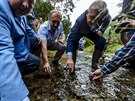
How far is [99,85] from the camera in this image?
4.07m

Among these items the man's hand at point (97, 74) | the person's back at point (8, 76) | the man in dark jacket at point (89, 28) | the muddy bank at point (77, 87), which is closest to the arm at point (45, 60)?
the muddy bank at point (77, 87)

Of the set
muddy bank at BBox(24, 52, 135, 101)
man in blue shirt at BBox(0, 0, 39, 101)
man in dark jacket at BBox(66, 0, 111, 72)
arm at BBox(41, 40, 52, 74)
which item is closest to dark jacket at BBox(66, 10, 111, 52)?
man in dark jacket at BBox(66, 0, 111, 72)

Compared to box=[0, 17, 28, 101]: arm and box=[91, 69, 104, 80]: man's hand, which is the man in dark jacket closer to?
box=[91, 69, 104, 80]: man's hand

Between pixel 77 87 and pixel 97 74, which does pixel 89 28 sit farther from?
pixel 97 74

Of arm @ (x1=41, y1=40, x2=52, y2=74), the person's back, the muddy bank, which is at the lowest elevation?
the muddy bank

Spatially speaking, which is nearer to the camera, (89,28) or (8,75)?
(8,75)

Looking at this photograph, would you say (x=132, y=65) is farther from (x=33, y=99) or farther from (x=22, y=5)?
(x=22, y=5)

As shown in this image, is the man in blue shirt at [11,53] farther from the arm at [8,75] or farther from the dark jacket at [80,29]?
the dark jacket at [80,29]

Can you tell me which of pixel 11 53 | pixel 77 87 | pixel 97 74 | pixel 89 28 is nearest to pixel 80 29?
pixel 89 28

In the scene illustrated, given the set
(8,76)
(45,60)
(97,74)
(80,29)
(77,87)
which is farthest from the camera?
(80,29)

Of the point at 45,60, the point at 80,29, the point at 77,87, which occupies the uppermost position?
the point at 80,29

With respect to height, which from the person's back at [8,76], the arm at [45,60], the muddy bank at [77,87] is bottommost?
the muddy bank at [77,87]

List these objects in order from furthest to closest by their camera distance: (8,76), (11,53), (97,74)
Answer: (97,74), (11,53), (8,76)

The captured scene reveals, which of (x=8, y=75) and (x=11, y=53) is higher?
(x=11, y=53)
